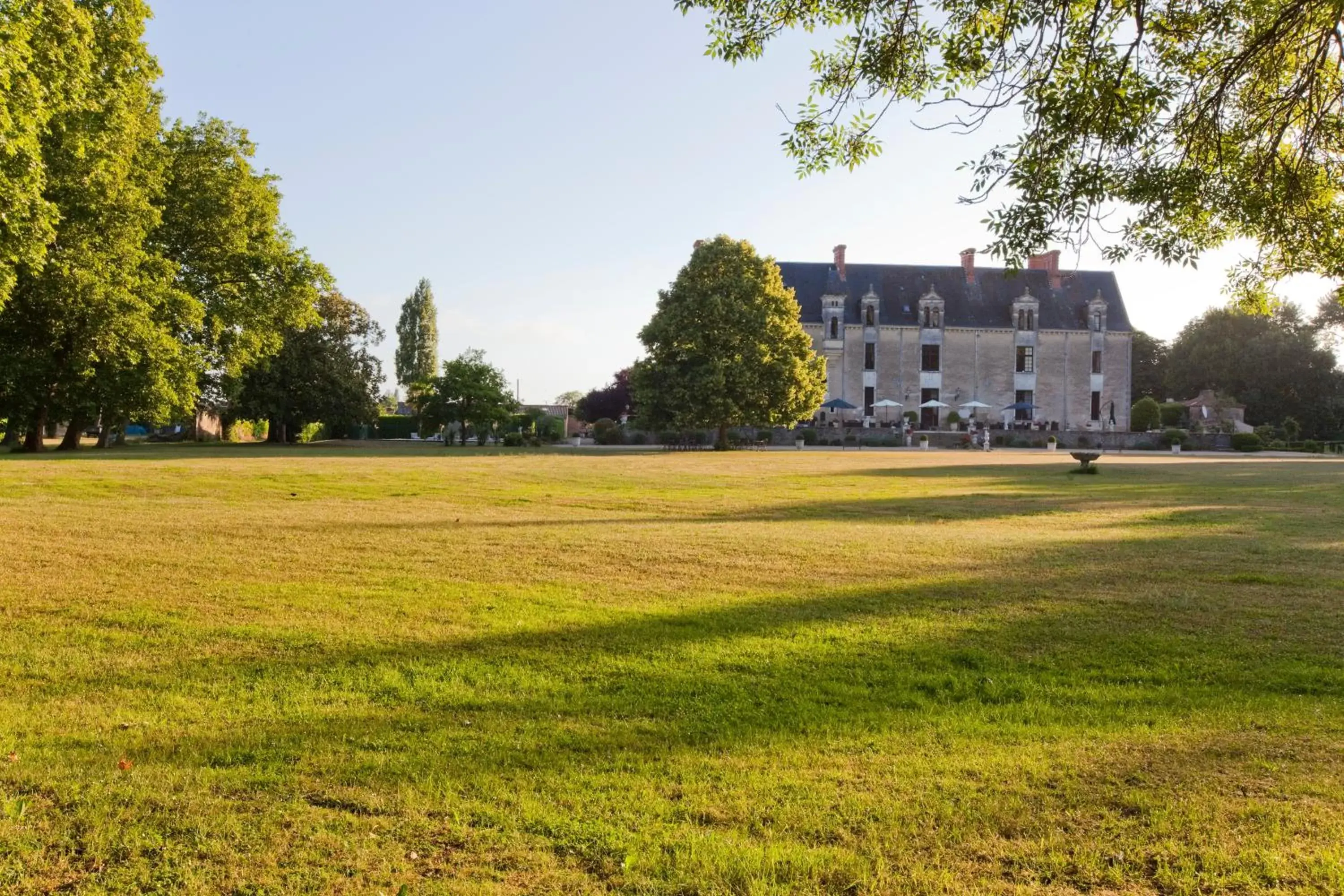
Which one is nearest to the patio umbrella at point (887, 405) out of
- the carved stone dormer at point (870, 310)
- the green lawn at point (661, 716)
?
the carved stone dormer at point (870, 310)

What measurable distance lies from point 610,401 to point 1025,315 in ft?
114

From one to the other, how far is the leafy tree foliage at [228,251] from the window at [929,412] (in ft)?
159

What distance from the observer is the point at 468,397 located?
5494 centimetres

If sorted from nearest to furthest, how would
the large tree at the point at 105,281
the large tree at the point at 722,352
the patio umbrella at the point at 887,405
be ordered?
1. the large tree at the point at 105,281
2. the large tree at the point at 722,352
3. the patio umbrella at the point at 887,405

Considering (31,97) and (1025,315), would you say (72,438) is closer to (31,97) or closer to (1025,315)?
(31,97)

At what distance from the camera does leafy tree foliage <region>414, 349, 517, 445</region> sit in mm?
54375

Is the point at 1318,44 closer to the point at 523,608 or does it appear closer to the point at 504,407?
the point at 523,608

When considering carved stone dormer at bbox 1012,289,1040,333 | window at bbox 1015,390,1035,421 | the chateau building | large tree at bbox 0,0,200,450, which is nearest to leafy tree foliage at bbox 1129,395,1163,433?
the chateau building

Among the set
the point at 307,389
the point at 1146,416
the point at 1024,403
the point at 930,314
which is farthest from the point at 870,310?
the point at 307,389

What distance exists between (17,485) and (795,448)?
43.7m

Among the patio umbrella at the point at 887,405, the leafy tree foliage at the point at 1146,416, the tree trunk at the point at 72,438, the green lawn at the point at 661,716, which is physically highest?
the patio umbrella at the point at 887,405

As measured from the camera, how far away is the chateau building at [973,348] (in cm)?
7400

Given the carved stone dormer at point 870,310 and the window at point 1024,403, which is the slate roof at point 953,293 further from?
the window at point 1024,403

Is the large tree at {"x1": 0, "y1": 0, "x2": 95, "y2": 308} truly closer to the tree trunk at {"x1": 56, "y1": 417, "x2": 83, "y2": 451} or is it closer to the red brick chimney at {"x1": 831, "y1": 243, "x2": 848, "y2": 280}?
the tree trunk at {"x1": 56, "y1": 417, "x2": 83, "y2": 451}
